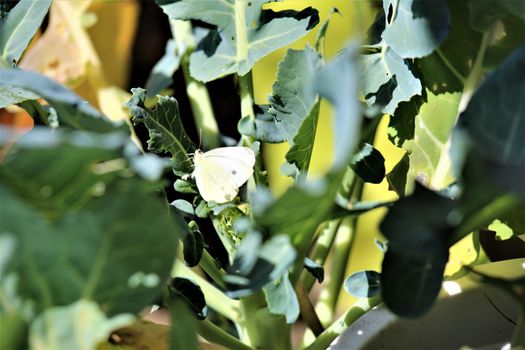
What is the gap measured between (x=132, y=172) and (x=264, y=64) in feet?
1.00

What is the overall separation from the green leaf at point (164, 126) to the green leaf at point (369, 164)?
0.08 m

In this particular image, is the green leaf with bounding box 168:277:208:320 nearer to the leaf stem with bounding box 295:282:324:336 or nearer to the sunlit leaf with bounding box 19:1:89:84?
the leaf stem with bounding box 295:282:324:336

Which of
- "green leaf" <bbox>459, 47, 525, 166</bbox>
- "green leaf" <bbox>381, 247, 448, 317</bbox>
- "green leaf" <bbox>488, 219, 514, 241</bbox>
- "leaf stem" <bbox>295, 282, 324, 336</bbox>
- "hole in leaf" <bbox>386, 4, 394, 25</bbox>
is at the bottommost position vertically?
"leaf stem" <bbox>295, 282, 324, 336</bbox>

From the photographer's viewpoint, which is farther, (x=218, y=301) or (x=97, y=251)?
(x=218, y=301)

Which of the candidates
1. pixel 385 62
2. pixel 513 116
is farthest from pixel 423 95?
pixel 513 116

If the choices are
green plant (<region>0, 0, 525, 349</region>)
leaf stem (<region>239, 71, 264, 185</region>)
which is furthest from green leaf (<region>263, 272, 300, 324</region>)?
leaf stem (<region>239, 71, 264, 185</region>)

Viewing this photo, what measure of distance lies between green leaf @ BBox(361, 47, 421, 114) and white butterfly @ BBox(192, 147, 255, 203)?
2.4 inches

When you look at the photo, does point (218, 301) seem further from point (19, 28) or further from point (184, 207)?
point (19, 28)

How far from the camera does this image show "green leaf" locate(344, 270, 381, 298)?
266 millimetres

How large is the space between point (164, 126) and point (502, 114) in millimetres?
163

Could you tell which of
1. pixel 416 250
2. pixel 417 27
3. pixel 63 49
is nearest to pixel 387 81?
pixel 417 27

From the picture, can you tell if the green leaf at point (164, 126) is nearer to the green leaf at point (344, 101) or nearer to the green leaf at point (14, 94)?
the green leaf at point (14, 94)

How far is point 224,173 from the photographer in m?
0.32

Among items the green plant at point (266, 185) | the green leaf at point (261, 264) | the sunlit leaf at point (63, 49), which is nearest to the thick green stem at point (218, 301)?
the green plant at point (266, 185)
